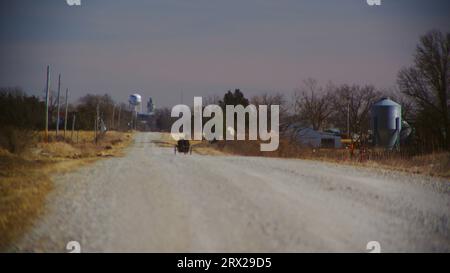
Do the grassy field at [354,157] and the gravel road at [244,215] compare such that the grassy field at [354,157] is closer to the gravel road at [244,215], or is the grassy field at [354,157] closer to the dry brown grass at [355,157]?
the dry brown grass at [355,157]

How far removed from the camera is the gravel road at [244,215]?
7.54 m

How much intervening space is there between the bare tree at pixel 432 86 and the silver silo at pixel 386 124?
242 cm

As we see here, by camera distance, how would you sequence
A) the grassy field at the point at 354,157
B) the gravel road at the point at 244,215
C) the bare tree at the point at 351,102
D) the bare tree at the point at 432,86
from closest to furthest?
the gravel road at the point at 244,215
the grassy field at the point at 354,157
the bare tree at the point at 432,86
the bare tree at the point at 351,102

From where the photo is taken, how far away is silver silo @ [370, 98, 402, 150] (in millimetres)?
44656

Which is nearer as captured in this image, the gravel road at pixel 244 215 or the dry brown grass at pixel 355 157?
the gravel road at pixel 244 215

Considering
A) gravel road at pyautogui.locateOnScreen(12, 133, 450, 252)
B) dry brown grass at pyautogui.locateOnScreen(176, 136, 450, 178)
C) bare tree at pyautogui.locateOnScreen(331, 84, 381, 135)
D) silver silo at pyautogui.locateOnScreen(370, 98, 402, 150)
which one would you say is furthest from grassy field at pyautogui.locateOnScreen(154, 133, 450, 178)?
bare tree at pyautogui.locateOnScreen(331, 84, 381, 135)

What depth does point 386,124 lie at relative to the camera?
46.6m

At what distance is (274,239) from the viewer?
24.9 ft

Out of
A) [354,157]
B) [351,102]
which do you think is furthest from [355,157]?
[351,102]

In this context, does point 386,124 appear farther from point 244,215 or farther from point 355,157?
point 244,215

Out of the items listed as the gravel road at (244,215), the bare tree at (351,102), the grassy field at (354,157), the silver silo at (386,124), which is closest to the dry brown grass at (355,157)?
the grassy field at (354,157)
